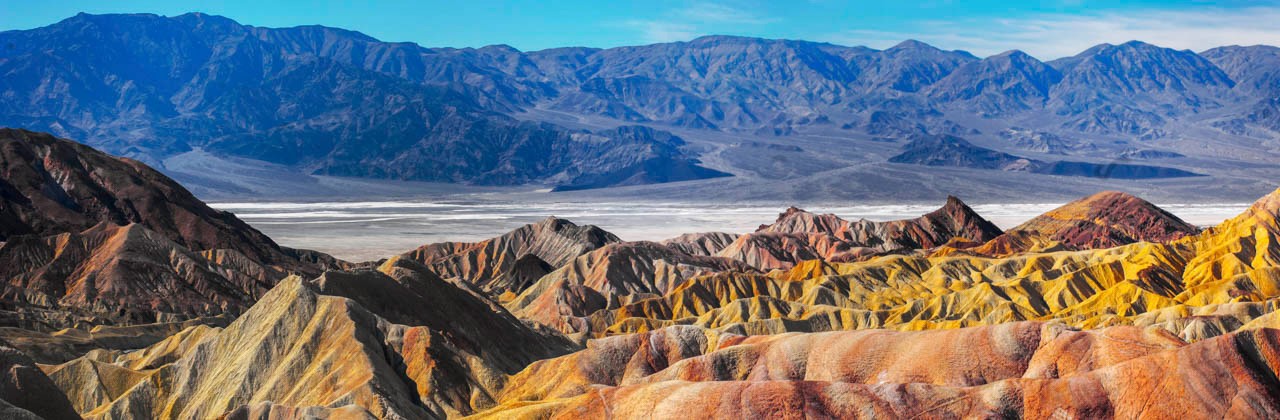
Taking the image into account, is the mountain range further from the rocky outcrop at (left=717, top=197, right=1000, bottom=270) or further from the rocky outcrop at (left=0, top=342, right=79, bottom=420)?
the rocky outcrop at (left=717, top=197, right=1000, bottom=270)

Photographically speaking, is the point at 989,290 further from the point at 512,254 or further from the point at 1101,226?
the point at 1101,226

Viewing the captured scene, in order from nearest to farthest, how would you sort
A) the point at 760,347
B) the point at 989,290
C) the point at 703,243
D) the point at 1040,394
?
1. the point at 1040,394
2. the point at 760,347
3. the point at 989,290
4. the point at 703,243

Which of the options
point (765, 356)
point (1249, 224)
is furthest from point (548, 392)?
point (1249, 224)

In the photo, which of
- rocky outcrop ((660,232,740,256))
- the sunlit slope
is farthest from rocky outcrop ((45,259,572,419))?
rocky outcrop ((660,232,740,256))

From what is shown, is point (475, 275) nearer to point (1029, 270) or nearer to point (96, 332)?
point (1029, 270)

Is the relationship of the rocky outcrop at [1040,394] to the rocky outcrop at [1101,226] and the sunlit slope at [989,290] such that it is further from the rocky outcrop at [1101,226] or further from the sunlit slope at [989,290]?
the rocky outcrop at [1101,226]

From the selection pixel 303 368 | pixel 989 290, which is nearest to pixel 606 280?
pixel 989 290

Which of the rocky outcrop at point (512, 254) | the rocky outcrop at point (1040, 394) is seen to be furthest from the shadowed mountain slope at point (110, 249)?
the rocky outcrop at point (1040, 394)
